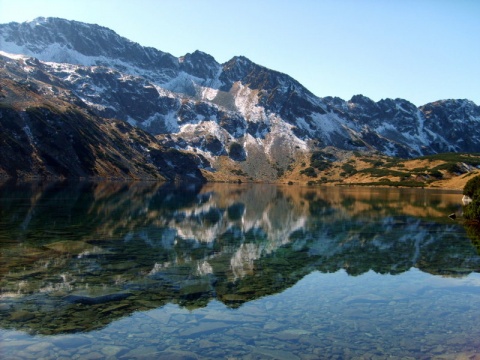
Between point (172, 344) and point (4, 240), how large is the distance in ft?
112

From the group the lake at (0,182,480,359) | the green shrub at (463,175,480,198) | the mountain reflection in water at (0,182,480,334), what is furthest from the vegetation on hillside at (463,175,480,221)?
the lake at (0,182,480,359)

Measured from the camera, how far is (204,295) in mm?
29500

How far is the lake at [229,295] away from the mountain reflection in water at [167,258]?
0.16 meters

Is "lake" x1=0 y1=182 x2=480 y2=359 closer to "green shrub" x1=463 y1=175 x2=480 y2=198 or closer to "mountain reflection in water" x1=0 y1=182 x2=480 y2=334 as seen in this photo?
"mountain reflection in water" x1=0 y1=182 x2=480 y2=334

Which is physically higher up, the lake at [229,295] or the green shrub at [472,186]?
the green shrub at [472,186]

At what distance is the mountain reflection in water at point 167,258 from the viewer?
26.4m

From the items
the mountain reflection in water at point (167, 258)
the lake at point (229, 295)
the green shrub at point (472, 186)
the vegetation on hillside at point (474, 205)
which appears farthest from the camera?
the green shrub at point (472, 186)

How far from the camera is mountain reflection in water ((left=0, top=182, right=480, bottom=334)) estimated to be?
26.4 m

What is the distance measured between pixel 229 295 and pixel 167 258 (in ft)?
44.3

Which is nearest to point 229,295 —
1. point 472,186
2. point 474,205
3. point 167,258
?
point 167,258

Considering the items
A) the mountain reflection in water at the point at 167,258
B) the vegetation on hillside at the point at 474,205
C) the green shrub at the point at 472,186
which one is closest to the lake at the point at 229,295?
the mountain reflection in water at the point at 167,258

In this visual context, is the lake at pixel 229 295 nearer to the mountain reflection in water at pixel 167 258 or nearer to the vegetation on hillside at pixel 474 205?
the mountain reflection in water at pixel 167 258

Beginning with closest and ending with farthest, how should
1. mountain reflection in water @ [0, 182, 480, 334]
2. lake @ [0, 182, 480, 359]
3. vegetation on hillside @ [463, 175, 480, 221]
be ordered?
lake @ [0, 182, 480, 359] < mountain reflection in water @ [0, 182, 480, 334] < vegetation on hillside @ [463, 175, 480, 221]

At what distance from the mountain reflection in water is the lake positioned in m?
0.16
